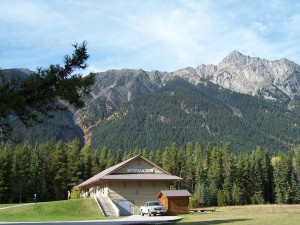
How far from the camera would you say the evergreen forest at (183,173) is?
79.8 m

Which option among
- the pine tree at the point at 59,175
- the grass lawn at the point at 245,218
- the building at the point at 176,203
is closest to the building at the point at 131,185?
the building at the point at 176,203

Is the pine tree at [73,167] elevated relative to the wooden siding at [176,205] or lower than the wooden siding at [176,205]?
elevated

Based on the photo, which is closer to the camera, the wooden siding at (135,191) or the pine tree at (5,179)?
the wooden siding at (135,191)

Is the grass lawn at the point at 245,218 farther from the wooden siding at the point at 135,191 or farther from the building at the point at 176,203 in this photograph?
the wooden siding at the point at 135,191

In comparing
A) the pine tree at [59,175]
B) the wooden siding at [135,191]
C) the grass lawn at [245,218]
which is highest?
the pine tree at [59,175]

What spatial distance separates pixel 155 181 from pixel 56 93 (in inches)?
1413

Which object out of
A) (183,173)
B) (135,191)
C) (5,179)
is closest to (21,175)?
(5,179)

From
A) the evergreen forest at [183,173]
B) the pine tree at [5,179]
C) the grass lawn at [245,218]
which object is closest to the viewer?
the grass lawn at [245,218]

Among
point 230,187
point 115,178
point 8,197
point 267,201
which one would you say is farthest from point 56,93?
point 267,201

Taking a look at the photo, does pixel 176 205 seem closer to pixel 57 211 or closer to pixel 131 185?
pixel 131 185

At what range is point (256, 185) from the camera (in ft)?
309

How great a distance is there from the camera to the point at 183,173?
9844 centimetres

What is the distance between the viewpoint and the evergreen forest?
7975 centimetres

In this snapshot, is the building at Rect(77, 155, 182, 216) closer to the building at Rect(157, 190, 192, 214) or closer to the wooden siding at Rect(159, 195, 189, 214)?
the building at Rect(157, 190, 192, 214)
